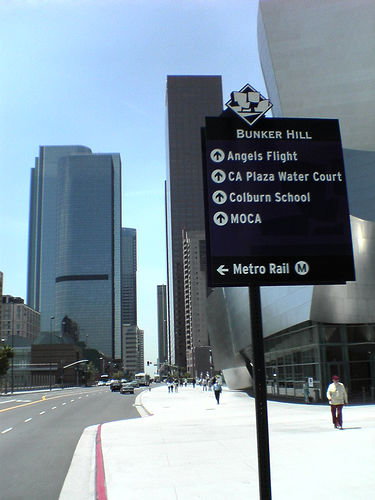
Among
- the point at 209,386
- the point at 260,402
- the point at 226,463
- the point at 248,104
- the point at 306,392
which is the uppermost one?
the point at 248,104

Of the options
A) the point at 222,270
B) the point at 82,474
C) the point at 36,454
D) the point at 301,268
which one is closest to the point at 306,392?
the point at 36,454

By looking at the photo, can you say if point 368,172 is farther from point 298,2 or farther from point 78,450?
point 78,450

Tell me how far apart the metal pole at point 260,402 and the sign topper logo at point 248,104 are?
2.14 m

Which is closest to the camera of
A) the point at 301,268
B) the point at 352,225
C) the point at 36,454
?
the point at 301,268

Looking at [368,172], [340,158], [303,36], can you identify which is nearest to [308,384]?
[368,172]

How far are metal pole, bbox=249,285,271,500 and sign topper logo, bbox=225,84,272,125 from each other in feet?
7.01

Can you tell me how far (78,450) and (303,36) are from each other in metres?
42.7

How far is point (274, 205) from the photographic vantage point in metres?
6.08

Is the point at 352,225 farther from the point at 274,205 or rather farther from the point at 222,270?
the point at 222,270

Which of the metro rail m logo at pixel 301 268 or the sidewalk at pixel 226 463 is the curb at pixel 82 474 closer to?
the sidewalk at pixel 226 463

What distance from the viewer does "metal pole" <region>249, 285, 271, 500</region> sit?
5368 mm

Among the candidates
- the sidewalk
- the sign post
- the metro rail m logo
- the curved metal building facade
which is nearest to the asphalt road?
the sidewalk

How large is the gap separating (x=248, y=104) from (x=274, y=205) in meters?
1.35

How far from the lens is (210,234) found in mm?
5855
